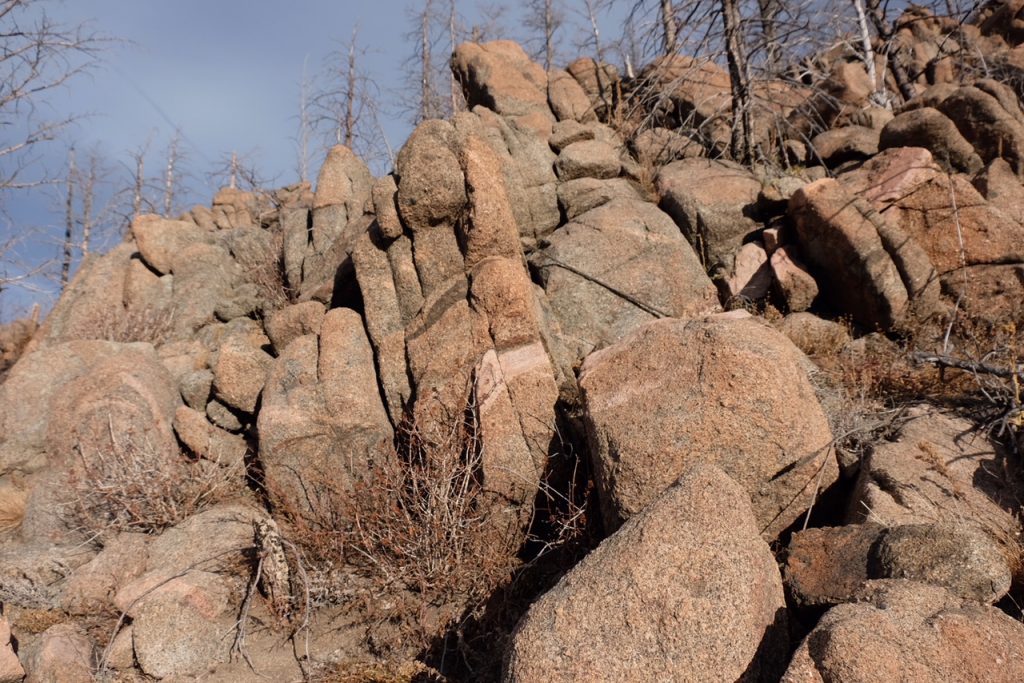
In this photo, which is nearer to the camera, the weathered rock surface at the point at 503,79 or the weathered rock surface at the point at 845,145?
the weathered rock surface at the point at 845,145

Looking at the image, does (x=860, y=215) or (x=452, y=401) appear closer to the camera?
(x=452, y=401)

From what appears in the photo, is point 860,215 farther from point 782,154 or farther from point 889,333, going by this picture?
point 782,154

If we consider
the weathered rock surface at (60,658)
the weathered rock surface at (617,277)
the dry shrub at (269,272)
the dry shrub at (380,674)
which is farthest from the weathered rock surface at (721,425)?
the dry shrub at (269,272)

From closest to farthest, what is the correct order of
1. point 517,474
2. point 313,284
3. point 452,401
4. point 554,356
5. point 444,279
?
point 517,474
point 452,401
point 554,356
point 444,279
point 313,284

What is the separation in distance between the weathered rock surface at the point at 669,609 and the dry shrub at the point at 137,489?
202 inches

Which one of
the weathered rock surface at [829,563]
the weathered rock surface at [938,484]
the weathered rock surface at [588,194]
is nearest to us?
the weathered rock surface at [829,563]

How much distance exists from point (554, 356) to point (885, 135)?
6.50 m

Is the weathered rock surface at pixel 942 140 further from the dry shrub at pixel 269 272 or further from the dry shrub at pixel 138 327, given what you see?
the dry shrub at pixel 138 327

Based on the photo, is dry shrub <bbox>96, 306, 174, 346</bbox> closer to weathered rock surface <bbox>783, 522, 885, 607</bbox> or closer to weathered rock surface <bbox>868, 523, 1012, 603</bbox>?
weathered rock surface <bbox>783, 522, 885, 607</bbox>

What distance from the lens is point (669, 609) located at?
3.52 metres

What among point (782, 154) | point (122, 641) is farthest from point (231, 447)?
point (782, 154)

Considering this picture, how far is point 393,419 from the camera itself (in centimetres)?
744

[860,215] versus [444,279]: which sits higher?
[444,279]

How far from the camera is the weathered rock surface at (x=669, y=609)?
3.42 meters
